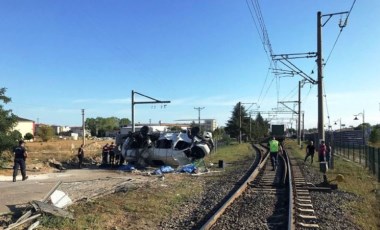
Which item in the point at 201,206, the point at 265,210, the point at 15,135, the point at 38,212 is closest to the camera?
the point at 38,212

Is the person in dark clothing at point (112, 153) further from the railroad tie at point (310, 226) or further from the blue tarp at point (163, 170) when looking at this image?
the railroad tie at point (310, 226)

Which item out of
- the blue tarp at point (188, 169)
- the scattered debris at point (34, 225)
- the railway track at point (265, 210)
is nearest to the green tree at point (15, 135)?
the blue tarp at point (188, 169)

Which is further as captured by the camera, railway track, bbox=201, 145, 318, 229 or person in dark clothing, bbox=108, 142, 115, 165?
person in dark clothing, bbox=108, 142, 115, 165

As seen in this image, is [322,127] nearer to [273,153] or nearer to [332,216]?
[273,153]

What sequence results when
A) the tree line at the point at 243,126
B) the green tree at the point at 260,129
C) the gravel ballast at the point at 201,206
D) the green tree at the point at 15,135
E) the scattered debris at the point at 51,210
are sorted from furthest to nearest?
the green tree at the point at 260,129
the tree line at the point at 243,126
the green tree at the point at 15,135
the gravel ballast at the point at 201,206
the scattered debris at the point at 51,210

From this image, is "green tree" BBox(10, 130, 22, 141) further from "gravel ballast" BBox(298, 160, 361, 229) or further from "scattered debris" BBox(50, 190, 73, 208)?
"gravel ballast" BBox(298, 160, 361, 229)

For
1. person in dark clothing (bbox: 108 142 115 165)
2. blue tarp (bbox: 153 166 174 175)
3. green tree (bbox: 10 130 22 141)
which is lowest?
blue tarp (bbox: 153 166 174 175)

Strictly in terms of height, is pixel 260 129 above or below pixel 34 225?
above

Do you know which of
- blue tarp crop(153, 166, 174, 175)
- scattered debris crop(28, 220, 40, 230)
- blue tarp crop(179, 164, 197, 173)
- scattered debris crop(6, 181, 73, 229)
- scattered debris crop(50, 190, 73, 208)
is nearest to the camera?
scattered debris crop(28, 220, 40, 230)

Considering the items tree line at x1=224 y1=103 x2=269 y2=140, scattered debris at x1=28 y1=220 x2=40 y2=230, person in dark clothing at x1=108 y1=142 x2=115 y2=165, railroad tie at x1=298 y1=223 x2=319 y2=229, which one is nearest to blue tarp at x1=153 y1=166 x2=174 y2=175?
person in dark clothing at x1=108 y1=142 x2=115 y2=165

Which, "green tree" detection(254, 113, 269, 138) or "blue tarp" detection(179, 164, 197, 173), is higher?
"green tree" detection(254, 113, 269, 138)

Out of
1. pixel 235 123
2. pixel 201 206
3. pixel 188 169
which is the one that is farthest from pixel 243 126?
pixel 201 206

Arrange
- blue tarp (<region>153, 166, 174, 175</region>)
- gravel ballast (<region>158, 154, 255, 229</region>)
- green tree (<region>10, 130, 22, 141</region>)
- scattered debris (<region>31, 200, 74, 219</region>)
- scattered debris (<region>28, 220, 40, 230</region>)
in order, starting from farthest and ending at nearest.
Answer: green tree (<region>10, 130, 22, 141</region>), blue tarp (<region>153, 166, 174, 175</region>), gravel ballast (<region>158, 154, 255, 229</region>), scattered debris (<region>31, 200, 74, 219</region>), scattered debris (<region>28, 220, 40, 230</region>)

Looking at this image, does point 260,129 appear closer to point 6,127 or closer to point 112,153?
point 112,153
